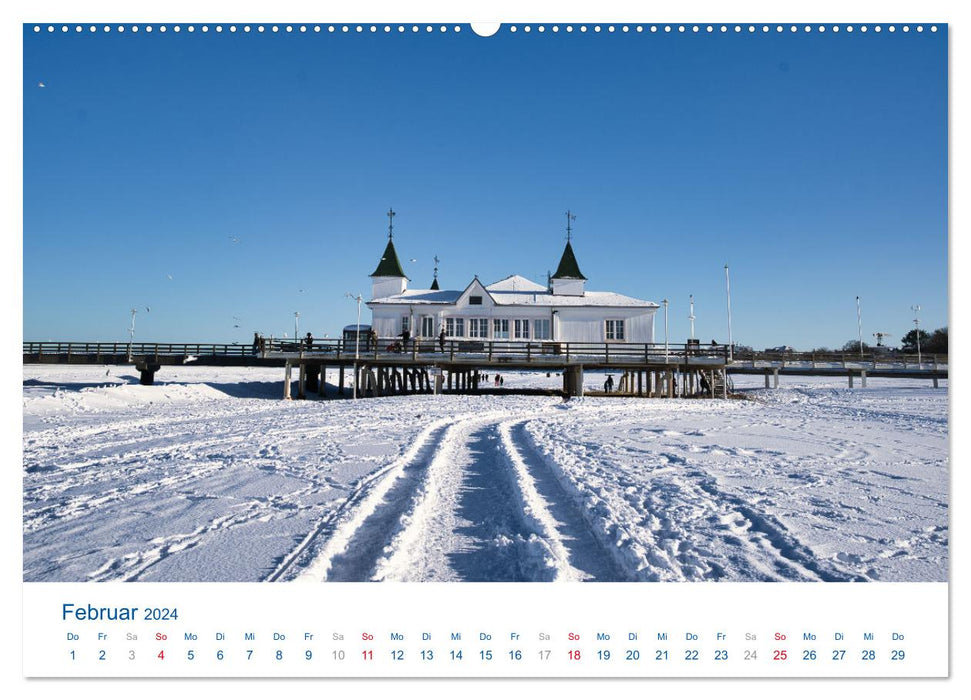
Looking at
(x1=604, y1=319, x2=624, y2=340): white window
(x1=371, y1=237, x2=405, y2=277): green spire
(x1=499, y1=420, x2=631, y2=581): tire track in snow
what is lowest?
(x1=499, y1=420, x2=631, y2=581): tire track in snow

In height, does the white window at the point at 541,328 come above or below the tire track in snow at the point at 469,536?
above

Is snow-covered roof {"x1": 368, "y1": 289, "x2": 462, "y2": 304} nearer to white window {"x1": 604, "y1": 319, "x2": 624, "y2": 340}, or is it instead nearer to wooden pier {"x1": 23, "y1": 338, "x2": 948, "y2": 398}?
wooden pier {"x1": 23, "y1": 338, "x2": 948, "y2": 398}

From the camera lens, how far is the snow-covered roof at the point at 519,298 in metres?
33.6

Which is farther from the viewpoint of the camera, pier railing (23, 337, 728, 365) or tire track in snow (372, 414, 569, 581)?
pier railing (23, 337, 728, 365)

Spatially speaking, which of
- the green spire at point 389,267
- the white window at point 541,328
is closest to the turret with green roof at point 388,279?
the green spire at point 389,267

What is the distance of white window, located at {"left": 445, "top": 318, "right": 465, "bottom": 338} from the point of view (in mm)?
33625

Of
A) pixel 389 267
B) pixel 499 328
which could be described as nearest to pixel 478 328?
pixel 499 328

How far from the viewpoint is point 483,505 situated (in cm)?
610

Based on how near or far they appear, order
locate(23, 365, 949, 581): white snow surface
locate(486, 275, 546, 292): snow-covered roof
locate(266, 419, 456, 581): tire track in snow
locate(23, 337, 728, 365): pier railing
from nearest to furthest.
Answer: locate(266, 419, 456, 581): tire track in snow < locate(23, 365, 949, 581): white snow surface < locate(23, 337, 728, 365): pier railing < locate(486, 275, 546, 292): snow-covered roof

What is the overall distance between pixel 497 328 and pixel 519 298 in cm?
240

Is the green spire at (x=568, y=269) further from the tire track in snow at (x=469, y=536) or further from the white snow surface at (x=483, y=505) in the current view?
the tire track in snow at (x=469, y=536)

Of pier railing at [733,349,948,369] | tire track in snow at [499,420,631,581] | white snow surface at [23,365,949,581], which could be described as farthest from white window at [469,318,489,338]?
tire track in snow at [499,420,631,581]

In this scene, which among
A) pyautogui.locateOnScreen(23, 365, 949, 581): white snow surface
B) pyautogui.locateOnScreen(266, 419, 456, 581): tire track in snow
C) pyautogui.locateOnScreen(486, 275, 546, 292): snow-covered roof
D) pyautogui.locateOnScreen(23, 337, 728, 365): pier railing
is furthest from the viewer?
pyautogui.locateOnScreen(486, 275, 546, 292): snow-covered roof
